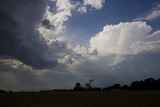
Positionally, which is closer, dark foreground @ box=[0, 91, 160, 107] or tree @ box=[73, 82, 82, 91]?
dark foreground @ box=[0, 91, 160, 107]

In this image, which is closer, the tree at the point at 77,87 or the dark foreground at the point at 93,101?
the dark foreground at the point at 93,101

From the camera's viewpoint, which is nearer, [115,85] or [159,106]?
[159,106]

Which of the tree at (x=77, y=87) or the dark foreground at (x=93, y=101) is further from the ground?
the tree at (x=77, y=87)

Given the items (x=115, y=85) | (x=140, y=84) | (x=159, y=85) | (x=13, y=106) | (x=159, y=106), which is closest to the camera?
(x=159, y=106)

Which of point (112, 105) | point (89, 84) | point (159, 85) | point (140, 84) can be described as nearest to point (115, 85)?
point (89, 84)

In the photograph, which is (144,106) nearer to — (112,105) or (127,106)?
(127,106)

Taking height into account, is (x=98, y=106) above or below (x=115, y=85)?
below

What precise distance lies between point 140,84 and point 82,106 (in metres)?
76.2

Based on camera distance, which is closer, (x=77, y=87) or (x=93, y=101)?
(x=93, y=101)

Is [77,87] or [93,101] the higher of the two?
[77,87]

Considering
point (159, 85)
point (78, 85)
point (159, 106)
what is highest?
point (78, 85)

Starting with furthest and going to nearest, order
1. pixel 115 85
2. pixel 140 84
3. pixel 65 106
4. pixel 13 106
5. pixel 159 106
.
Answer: pixel 115 85 → pixel 140 84 → pixel 13 106 → pixel 65 106 → pixel 159 106

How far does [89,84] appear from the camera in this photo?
473 ft

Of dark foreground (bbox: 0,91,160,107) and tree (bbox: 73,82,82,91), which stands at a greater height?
tree (bbox: 73,82,82,91)
